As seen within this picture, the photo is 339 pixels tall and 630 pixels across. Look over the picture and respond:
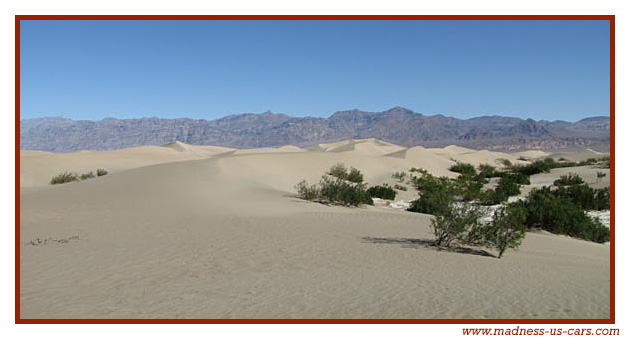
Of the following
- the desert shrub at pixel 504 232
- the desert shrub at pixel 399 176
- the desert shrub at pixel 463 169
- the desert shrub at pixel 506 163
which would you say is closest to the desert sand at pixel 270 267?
the desert shrub at pixel 504 232

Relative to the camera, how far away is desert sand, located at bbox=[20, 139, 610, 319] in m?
5.71

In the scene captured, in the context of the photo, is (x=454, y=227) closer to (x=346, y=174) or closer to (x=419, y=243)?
(x=419, y=243)

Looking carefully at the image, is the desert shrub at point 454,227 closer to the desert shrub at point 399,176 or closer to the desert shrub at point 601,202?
the desert shrub at point 601,202

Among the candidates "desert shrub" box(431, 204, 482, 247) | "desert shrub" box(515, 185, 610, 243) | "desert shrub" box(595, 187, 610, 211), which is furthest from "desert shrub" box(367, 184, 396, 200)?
"desert shrub" box(431, 204, 482, 247)

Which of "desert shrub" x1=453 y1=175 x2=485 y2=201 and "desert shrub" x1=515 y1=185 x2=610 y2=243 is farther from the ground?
"desert shrub" x1=453 y1=175 x2=485 y2=201

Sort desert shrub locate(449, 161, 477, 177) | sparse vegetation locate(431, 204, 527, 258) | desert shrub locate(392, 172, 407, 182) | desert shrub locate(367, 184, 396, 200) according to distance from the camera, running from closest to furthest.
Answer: sparse vegetation locate(431, 204, 527, 258) → desert shrub locate(367, 184, 396, 200) → desert shrub locate(392, 172, 407, 182) → desert shrub locate(449, 161, 477, 177)

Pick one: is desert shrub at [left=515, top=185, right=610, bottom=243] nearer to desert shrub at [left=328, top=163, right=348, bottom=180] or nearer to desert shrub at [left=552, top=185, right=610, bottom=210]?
desert shrub at [left=552, top=185, right=610, bottom=210]

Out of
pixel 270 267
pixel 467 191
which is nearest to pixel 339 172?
pixel 467 191

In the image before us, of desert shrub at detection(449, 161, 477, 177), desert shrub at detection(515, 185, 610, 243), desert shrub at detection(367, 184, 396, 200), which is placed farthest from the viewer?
desert shrub at detection(449, 161, 477, 177)

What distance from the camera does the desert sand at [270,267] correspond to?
5.71 meters

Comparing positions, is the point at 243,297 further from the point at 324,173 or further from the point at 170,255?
the point at 324,173
